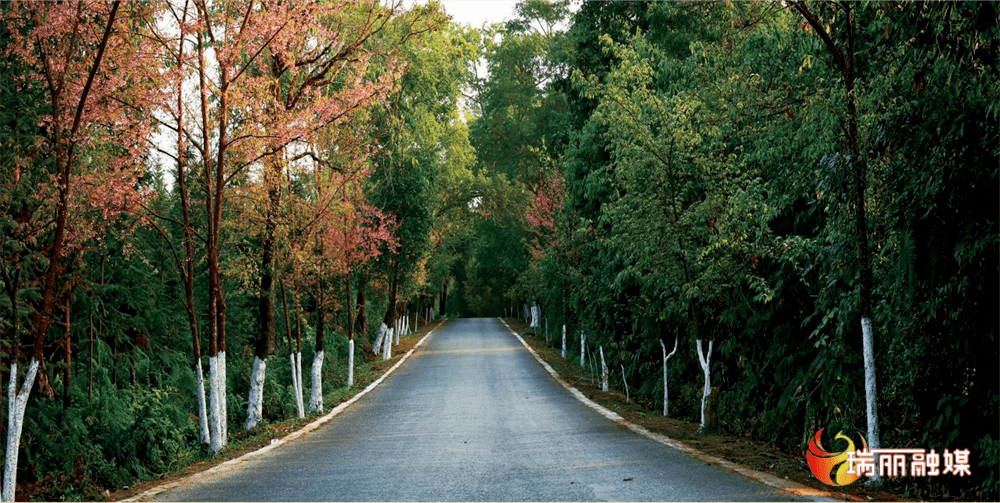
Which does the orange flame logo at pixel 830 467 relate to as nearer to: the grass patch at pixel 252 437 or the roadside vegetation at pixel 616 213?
the roadside vegetation at pixel 616 213

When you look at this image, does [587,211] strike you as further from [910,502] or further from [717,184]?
[910,502]

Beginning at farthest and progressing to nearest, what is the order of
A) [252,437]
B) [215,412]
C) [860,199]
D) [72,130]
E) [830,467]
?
[252,437], [215,412], [72,130], [860,199], [830,467]

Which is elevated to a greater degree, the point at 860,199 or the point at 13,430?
the point at 860,199

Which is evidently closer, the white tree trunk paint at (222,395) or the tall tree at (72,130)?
the tall tree at (72,130)

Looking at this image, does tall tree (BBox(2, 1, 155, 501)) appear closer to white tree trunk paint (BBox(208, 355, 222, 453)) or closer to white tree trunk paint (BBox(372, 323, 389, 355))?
white tree trunk paint (BBox(208, 355, 222, 453))

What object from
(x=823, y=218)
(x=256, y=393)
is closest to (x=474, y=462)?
(x=823, y=218)

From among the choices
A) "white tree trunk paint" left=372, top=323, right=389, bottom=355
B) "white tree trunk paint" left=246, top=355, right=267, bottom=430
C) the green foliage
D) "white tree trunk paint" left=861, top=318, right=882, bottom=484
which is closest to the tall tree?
"white tree trunk paint" left=246, top=355, right=267, bottom=430

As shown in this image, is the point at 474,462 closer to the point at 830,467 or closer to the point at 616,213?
the point at 830,467

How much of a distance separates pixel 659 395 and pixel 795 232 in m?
9.99

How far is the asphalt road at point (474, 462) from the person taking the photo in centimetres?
994

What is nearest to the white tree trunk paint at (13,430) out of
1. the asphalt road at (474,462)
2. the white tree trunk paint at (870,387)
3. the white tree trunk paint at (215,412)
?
the asphalt road at (474,462)

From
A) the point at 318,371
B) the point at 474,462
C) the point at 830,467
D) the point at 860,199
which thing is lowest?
the point at 474,462

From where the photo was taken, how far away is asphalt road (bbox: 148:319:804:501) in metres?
9.94

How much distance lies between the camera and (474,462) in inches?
505
